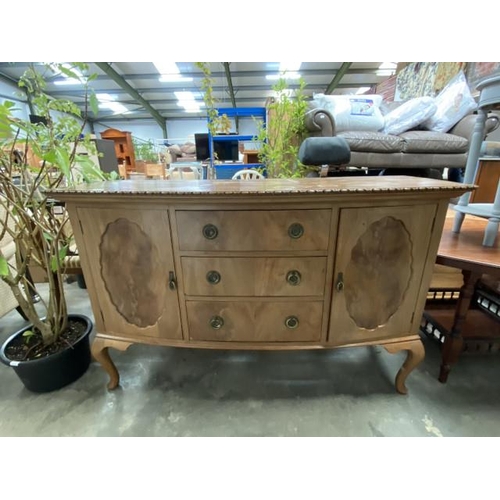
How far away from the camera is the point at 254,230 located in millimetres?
813

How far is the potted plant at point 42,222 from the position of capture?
89cm

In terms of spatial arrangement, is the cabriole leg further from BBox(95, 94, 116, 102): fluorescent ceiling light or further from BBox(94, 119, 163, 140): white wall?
BBox(94, 119, 163, 140): white wall

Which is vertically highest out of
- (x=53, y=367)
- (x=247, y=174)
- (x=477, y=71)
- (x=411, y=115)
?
(x=477, y=71)

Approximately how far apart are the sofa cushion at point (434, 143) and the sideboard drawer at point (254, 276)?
2.38 m

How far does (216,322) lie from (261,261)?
30 centimetres

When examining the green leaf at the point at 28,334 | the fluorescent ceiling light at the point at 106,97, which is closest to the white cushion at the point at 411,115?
the green leaf at the point at 28,334

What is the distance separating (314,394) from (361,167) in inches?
89.9

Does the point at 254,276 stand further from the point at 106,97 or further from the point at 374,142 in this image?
the point at 106,97

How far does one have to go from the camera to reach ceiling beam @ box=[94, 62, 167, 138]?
5.24 meters

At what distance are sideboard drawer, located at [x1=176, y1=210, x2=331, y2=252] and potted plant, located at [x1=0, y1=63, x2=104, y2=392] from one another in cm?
44

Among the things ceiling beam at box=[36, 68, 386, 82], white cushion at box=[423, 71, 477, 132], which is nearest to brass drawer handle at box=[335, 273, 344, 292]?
white cushion at box=[423, 71, 477, 132]

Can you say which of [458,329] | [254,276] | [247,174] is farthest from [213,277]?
[247,174]
